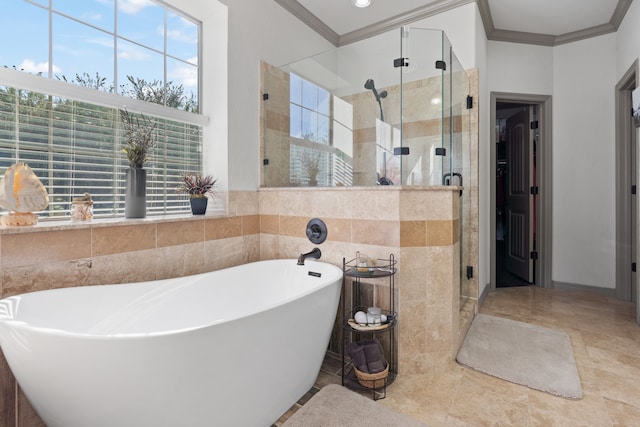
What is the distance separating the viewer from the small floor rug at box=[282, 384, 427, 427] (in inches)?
62.2

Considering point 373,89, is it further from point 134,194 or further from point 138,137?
point 134,194

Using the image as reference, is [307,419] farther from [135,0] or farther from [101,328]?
[135,0]

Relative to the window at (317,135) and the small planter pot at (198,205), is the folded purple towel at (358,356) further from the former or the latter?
the small planter pot at (198,205)

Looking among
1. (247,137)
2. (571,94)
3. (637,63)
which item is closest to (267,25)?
(247,137)

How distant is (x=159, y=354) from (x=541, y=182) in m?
4.17

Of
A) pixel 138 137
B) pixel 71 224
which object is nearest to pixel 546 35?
pixel 138 137

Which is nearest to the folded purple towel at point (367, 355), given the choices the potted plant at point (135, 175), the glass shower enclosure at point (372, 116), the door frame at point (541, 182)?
the glass shower enclosure at point (372, 116)

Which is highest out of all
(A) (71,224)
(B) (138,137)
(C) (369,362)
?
(B) (138,137)

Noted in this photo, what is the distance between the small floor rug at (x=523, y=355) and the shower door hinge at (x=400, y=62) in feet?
6.50

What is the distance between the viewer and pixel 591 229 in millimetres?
3578

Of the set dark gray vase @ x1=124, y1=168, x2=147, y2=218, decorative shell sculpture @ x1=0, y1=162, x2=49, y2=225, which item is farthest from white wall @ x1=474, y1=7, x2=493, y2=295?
decorative shell sculpture @ x1=0, y1=162, x2=49, y2=225

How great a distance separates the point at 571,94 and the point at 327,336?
148 inches

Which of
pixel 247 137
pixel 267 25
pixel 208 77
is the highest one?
pixel 267 25

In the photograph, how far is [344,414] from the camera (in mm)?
1646
